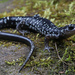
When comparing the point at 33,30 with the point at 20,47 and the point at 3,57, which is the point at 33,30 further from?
the point at 3,57

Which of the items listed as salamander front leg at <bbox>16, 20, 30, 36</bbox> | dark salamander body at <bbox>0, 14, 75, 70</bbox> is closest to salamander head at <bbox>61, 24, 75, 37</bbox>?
dark salamander body at <bbox>0, 14, 75, 70</bbox>

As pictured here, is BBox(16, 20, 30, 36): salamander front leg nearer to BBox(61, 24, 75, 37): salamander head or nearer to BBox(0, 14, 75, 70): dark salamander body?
BBox(0, 14, 75, 70): dark salamander body

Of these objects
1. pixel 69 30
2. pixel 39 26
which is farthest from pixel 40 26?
pixel 69 30

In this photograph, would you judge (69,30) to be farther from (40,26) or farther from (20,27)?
Result: (20,27)

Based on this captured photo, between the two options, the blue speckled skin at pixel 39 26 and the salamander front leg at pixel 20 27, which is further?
the salamander front leg at pixel 20 27

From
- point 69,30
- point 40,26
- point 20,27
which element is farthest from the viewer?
point 20,27

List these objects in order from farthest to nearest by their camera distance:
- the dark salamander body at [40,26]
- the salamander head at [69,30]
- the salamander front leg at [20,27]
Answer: the salamander front leg at [20,27] → the dark salamander body at [40,26] → the salamander head at [69,30]

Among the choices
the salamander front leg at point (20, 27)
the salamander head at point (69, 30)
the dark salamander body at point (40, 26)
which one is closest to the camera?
the salamander head at point (69, 30)

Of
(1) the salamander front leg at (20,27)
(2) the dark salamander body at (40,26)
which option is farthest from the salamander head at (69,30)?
(1) the salamander front leg at (20,27)

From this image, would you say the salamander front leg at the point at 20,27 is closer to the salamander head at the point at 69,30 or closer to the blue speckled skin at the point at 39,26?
the blue speckled skin at the point at 39,26
